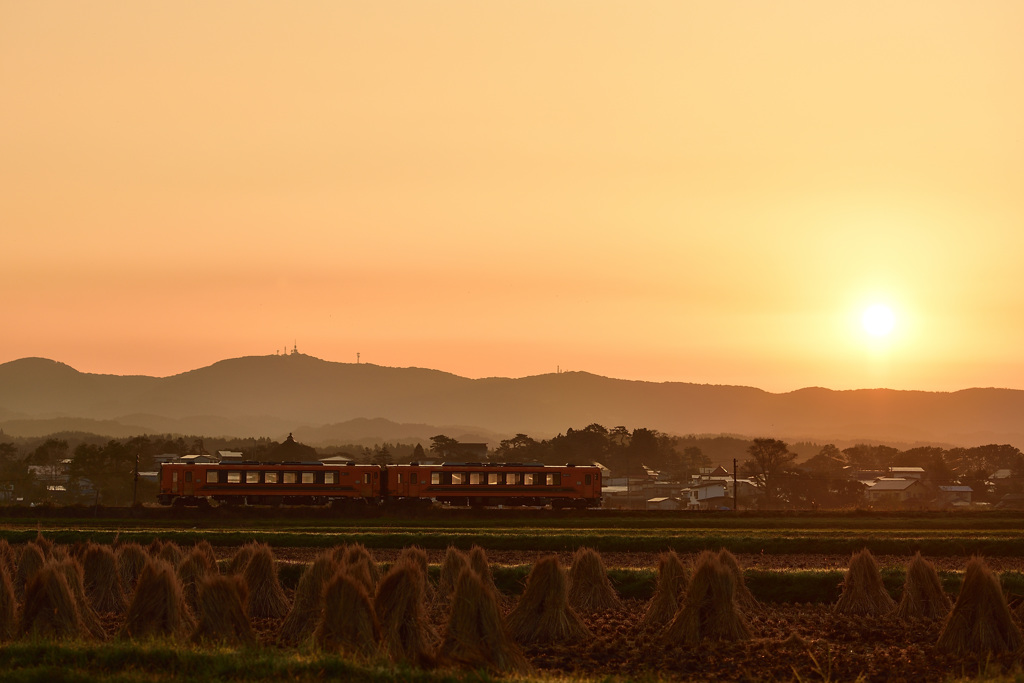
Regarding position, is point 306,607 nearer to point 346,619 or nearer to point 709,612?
point 346,619

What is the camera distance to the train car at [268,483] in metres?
62.8

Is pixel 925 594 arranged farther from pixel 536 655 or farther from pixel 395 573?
pixel 395 573

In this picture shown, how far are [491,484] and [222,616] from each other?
44.9 meters

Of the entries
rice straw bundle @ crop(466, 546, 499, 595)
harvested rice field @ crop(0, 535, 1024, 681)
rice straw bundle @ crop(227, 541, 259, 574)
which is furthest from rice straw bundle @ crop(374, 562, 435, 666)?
rice straw bundle @ crop(227, 541, 259, 574)

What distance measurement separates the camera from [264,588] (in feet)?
74.6

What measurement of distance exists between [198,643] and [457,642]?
4.51 m

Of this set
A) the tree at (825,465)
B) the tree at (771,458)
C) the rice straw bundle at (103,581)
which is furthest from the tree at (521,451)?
the rice straw bundle at (103,581)

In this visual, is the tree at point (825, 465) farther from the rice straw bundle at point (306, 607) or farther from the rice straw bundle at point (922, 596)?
the rice straw bundle at point (306, 607)

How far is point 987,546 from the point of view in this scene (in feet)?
127

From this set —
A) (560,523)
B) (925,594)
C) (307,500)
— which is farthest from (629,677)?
(307,500)

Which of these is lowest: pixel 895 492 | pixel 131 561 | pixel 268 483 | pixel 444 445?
pixel 895 492

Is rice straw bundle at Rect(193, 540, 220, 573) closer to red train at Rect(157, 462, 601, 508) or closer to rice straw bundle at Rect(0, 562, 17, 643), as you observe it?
rice straw bundle at Rect(0, 562, 17, 643)

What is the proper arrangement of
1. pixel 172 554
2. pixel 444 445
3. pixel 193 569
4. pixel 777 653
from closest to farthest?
pixel 777 653, pixel 193 569, pixel 172 554, pixel 444 445

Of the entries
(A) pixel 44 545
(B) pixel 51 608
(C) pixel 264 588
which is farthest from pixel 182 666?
(A) pixel 44 545
